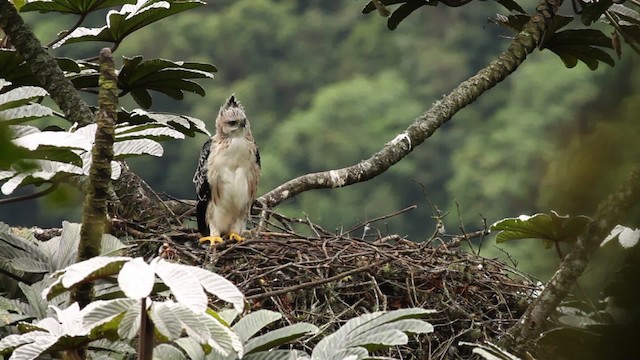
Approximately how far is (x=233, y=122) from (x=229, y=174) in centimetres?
24

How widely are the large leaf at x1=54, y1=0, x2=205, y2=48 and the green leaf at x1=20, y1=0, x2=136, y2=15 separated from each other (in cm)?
12

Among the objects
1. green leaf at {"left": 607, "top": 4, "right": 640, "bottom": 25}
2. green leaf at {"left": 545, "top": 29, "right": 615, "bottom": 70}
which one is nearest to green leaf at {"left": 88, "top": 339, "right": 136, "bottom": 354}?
green leaf at {"left": 607, "top": 4, "right": 640, "bottom": 25}

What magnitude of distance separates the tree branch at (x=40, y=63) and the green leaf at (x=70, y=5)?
6 cm

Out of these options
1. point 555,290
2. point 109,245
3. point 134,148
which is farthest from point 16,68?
point 555,290

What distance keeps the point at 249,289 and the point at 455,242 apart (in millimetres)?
932

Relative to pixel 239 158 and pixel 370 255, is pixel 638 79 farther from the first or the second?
pixel 239 158

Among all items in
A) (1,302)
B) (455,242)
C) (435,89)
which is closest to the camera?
(1,302)

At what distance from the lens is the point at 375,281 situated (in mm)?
3637

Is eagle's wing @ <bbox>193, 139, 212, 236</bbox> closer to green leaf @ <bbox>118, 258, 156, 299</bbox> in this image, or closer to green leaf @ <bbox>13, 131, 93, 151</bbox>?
green leaf @ <bbox>13, 131, 93, 151</bbox>

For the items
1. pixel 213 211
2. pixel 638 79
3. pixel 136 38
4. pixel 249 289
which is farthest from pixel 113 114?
pixel 136 38

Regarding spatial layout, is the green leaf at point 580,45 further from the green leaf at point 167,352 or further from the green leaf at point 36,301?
the green leaf at point 167,352

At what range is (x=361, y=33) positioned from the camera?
3731 centimetres

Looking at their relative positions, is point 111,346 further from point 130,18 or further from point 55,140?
point 130,18

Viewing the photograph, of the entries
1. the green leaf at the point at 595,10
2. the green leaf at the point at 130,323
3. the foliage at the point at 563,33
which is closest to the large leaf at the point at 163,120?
the foliage at the point at 563,33
